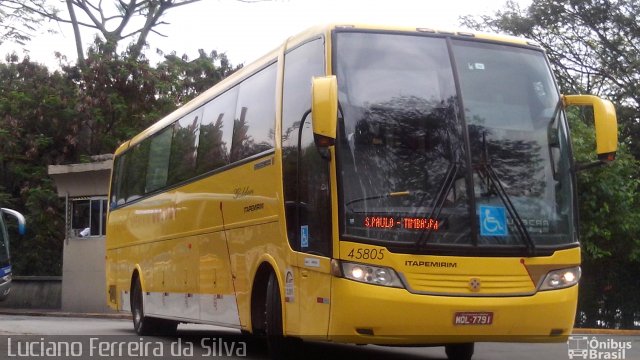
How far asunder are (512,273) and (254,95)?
418 cm

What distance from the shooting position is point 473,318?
8383 mm

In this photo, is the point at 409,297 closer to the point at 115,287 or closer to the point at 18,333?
the point at 18,333

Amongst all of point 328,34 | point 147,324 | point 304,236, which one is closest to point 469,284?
point 304,236

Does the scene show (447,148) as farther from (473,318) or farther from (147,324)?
(147,324)

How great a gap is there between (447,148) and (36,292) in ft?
86.0

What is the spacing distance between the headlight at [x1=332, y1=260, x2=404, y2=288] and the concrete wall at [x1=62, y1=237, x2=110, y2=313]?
2119 cm

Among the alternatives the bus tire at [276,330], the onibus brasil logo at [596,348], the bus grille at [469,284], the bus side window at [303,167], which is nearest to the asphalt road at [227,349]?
the onibus brasil logo at [596,348]

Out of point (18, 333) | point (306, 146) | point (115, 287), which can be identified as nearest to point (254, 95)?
point (306, 146)

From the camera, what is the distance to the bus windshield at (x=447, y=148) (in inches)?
332

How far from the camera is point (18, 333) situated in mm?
14891

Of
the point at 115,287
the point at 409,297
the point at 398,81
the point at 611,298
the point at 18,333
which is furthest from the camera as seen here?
the point at 611,298

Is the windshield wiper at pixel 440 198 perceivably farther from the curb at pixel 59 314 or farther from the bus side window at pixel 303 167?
the curb at pixel 59 314

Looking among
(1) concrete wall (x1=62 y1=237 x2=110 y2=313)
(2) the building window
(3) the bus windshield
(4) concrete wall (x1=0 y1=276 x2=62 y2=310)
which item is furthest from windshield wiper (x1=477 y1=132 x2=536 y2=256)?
(4) concrete wall (x1=0 y1=276 x2=62 y2=310)

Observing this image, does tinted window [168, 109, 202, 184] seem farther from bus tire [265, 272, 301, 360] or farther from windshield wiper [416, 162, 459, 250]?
windshield wiper [416, 162, 459, 250]
